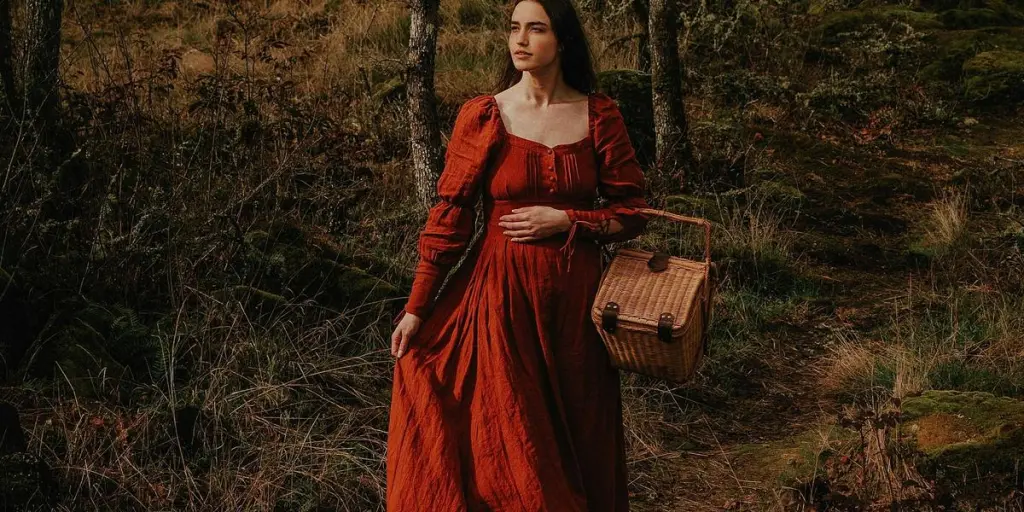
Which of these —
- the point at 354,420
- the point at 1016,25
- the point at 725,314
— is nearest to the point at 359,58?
the point at 725,314

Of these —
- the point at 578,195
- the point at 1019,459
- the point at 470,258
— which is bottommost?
the point at 1019,459

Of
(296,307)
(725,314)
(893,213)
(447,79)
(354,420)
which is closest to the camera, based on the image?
(354,420)

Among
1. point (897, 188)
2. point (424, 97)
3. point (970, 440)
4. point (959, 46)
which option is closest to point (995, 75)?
point (959, 46)

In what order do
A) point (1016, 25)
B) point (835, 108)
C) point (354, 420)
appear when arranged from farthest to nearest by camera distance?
point (1016, 25), point (835, 108), point (354, 420)

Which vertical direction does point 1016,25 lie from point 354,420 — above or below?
above

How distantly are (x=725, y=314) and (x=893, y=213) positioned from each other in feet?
8.41

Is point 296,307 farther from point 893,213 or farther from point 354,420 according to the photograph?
point 893,213

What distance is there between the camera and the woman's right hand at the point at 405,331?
3.34 metres

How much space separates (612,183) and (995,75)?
8031mm

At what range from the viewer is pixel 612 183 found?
3299mm

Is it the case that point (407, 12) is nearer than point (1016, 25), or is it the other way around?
point (407, 12)

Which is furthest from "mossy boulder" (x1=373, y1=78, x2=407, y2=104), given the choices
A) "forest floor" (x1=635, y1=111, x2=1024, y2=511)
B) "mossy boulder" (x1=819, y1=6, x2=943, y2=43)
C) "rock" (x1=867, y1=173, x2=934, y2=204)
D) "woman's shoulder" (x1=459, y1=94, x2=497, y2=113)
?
"woman's shoulder" (x1=459, y1=94, x2=497, y2=113)

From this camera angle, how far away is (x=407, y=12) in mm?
9867

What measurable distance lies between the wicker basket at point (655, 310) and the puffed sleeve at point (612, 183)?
0.30ft
